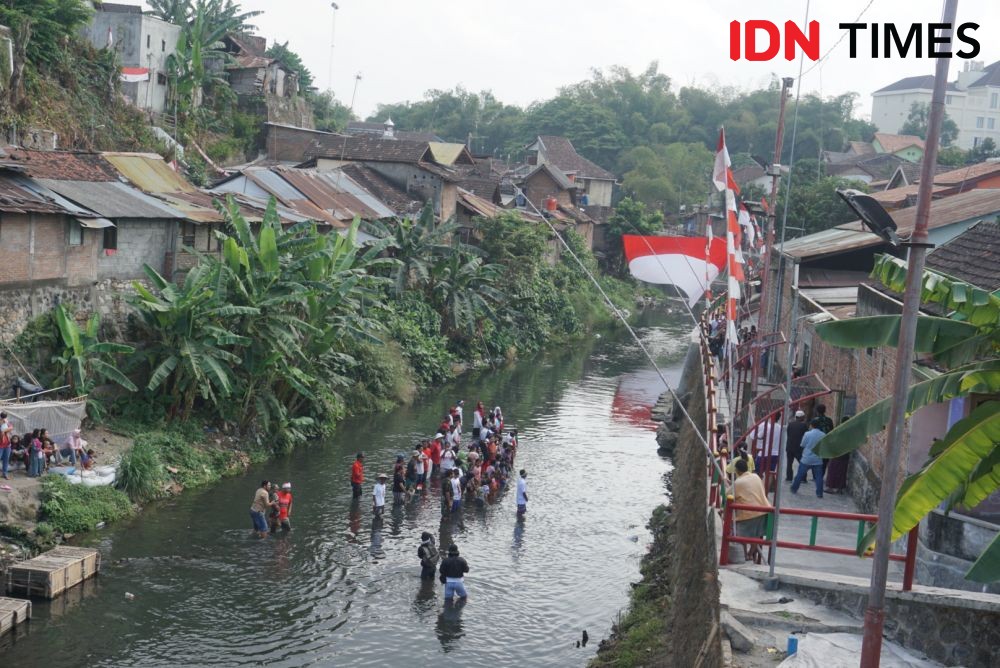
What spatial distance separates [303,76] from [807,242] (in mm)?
47724

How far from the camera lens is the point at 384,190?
4419cm

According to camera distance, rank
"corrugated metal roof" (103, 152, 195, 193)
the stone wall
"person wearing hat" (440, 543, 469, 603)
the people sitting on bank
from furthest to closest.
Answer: "corrugated metal roof" (103, 152, 195, 193) → "person wearing hat" (440, 543, 469, 603) → the people sitting on bank → the stone wall

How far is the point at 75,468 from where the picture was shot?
1881cm

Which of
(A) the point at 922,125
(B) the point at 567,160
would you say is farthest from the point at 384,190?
(A) the point at 922,125

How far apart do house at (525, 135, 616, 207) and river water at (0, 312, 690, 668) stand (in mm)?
50149

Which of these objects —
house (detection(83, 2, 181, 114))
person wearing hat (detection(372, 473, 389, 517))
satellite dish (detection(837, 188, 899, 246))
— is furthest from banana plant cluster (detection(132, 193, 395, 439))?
house (detection(83, 2, 181, 114))

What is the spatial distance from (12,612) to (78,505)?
13.3 feet

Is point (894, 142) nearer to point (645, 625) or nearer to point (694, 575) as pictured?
point (645, 625)

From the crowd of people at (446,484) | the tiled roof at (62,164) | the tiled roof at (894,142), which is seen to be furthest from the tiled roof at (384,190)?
the tiled roof at (894,142)

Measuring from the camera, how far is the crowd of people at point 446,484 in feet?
56.1

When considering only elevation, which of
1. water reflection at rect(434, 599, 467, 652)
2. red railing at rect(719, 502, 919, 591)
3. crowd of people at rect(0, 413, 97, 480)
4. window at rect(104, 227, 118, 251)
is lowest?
water reflection at rect(434, 599, 467, 652)

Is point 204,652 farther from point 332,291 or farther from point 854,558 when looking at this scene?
point 332,291

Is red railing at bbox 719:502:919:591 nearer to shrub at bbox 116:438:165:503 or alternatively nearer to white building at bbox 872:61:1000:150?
shrub at bbox 116:438:165:503

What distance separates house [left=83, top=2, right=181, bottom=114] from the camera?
46.4 m
